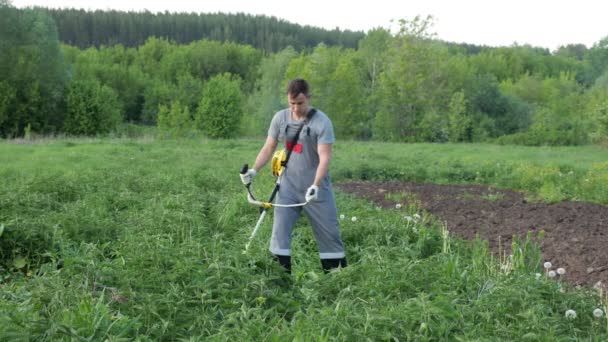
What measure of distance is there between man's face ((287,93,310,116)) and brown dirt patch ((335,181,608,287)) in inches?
119

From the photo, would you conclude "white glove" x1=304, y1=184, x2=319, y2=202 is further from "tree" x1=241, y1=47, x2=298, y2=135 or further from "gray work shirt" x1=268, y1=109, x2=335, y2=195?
"tree" x1=241, y1=47, x2=298, y2=135

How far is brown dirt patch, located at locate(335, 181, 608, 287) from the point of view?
22.2 feet

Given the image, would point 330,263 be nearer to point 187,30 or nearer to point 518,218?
point 518,218

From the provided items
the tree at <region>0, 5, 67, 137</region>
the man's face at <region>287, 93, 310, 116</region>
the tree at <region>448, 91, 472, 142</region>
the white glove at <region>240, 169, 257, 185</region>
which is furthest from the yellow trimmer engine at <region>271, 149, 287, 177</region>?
the tree at <region>0, 5, 67, 137</region>

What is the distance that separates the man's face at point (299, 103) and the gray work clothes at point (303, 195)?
80 millimetres

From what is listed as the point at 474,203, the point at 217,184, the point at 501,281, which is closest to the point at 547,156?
the point at 474,203

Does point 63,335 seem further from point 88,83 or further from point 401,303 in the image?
point 88,83

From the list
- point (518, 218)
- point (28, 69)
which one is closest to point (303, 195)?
point (518, 218)

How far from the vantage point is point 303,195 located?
5.63 m

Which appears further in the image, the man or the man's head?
the man

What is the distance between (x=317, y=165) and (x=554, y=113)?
51.0 metres

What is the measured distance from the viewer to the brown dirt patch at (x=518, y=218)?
266 inches

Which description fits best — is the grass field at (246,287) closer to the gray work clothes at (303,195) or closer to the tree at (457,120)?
the gray work clothes at (303,195)

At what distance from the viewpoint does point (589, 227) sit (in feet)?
27.9
